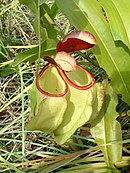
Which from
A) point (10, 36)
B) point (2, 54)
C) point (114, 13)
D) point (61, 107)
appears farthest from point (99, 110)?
point (10, 36)

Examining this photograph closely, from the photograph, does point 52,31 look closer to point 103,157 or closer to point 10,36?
point 103,157

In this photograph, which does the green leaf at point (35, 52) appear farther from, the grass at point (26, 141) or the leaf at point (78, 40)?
the grass at point (26, 141)

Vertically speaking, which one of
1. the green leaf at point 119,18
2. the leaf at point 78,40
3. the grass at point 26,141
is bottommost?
the grass at point 26,141

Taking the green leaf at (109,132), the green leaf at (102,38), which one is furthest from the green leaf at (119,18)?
the green leaf at (109,132)

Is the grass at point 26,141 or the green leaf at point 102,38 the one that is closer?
the green leaf at point 102,38

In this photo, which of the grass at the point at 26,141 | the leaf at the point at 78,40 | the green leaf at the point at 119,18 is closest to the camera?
the leaf at the point at 78,40

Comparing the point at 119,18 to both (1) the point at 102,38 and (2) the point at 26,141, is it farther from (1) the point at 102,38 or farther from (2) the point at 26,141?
(2) the point at 26,141

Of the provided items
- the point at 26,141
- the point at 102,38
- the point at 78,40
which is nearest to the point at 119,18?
the point at 102,38
